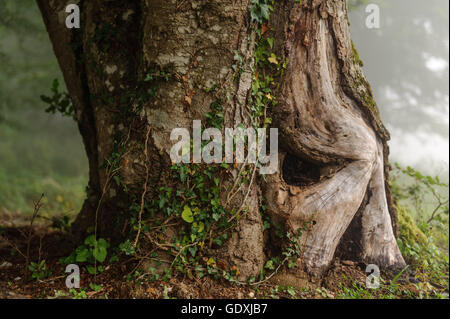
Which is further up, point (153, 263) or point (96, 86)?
point (96, 86)

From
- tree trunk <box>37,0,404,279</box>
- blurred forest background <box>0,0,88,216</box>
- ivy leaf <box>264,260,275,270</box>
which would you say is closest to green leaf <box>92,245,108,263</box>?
tree trunk <box>37,0,404,279</box>

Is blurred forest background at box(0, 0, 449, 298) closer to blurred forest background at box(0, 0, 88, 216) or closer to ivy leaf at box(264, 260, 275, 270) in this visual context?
blurred forest background at box(0, 0, 88, 216)

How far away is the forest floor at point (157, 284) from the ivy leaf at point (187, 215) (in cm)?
42

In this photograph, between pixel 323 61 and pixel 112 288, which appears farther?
pixel 323 61

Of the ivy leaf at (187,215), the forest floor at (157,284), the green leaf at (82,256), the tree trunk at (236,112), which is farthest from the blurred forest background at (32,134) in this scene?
the ivy leaf at (187,215)

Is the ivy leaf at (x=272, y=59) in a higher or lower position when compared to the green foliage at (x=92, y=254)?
higher

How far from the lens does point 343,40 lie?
114 inches

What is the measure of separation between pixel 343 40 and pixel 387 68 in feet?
41.0

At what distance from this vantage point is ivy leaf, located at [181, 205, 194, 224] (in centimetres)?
224

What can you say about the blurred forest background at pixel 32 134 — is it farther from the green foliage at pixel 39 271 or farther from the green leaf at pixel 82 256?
the green leaf at pixel 82 256

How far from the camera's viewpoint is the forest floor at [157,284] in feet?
6.92
